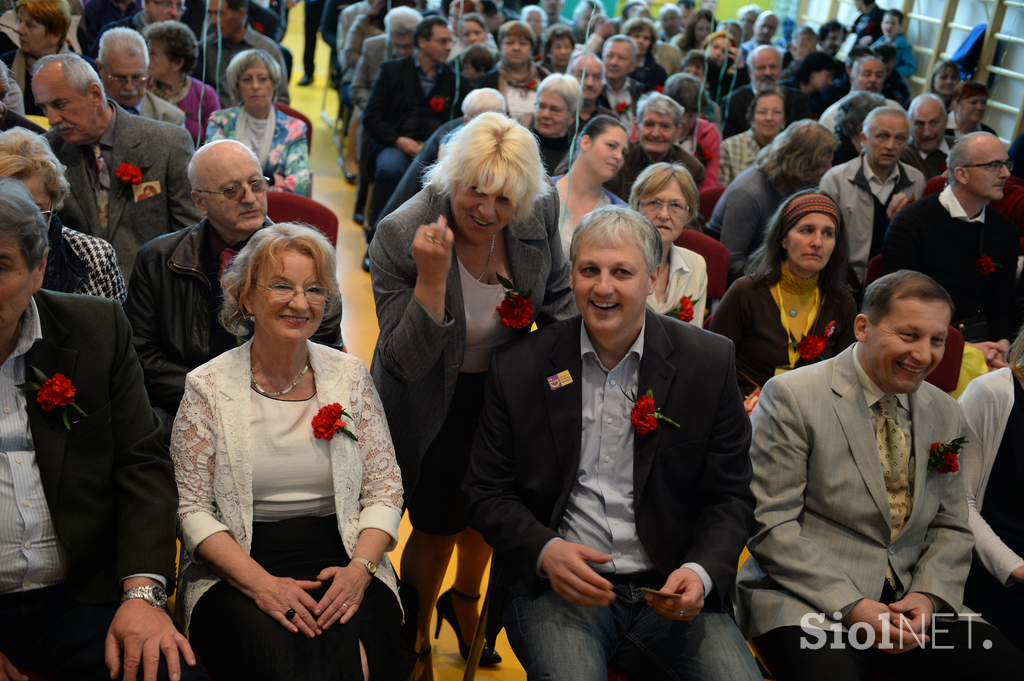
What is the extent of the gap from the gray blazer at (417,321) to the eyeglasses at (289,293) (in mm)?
228

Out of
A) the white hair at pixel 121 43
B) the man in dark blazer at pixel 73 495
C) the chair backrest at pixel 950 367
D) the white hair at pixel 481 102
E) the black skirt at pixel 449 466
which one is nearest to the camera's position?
the man in dark blazer at pixel 73 495

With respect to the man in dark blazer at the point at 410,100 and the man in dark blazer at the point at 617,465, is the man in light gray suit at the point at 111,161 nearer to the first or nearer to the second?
the man in dark blazer at the point at 617,465

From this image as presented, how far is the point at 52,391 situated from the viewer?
1.77 m

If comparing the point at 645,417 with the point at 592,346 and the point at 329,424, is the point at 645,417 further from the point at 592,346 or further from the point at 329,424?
the point at 329,424

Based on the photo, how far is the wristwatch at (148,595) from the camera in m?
1.82

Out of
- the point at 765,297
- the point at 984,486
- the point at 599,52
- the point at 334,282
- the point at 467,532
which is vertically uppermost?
the point at 599,52

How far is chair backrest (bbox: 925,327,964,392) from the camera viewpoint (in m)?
2.99

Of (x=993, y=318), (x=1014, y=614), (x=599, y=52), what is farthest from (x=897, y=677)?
(x=599, y=52)

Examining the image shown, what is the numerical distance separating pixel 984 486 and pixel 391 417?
5.47 ft

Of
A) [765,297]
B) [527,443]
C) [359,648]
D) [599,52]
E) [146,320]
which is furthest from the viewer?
[599,52]

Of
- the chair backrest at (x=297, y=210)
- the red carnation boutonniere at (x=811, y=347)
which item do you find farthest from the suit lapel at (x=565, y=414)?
the chair backrest at (x=297, y=210)

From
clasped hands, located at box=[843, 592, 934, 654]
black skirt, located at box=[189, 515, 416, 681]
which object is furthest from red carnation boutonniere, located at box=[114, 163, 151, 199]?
clasped hands, located at box=[843, 592, 934, 654]

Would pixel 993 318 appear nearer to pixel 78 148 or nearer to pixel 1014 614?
pixel 1014 614

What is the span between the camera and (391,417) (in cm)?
237
